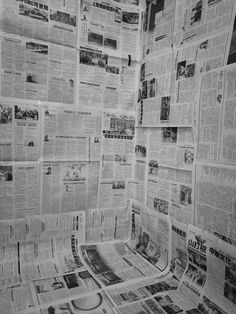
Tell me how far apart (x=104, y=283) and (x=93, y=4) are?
1.02 meters

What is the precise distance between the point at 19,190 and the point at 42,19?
2.03ft

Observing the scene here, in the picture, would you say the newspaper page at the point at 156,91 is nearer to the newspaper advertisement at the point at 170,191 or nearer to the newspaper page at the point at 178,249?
the newspaper advertisement at the point at 170,191

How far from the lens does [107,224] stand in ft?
3.84

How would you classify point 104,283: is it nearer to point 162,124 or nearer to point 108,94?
point 162,124

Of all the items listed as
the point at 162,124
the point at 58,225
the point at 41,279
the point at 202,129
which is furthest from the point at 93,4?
the point at 41,279

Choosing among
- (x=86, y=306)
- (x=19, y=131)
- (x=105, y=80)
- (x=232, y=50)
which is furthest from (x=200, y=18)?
(x=86, y=306)

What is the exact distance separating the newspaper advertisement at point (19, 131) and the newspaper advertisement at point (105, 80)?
0.20m

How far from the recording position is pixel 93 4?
1056 millimetres

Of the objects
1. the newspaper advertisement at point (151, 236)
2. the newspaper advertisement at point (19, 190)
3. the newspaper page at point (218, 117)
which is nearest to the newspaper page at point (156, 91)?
the newspaper page at point (218, 117)

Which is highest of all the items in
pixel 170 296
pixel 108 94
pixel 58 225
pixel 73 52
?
pixel 73 52

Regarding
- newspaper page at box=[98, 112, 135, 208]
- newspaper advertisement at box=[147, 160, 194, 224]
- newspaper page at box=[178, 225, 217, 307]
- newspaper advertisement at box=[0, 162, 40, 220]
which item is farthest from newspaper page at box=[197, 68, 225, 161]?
newspaper advertisement at box=[0, 162, 40, 220]

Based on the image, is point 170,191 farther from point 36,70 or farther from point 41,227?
point 36,70

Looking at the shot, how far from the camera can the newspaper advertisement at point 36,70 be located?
0.94 metres

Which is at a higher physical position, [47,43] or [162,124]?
[47,43]
